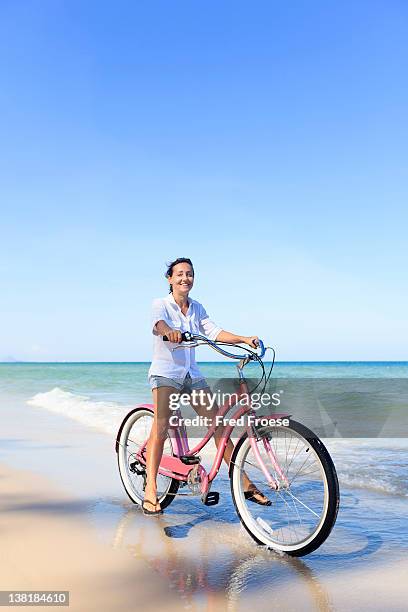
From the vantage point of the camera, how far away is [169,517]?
17.2ft

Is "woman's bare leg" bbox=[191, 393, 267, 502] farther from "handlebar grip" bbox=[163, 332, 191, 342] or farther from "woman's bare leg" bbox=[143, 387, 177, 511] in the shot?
"handlebar grip" bbox=[163, 332, 191, 342]

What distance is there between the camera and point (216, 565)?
13.0ft

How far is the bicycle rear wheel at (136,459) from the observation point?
216 inches

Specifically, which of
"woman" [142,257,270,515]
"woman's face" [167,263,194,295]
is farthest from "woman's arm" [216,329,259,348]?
"woman's face" [167,263,194,295]

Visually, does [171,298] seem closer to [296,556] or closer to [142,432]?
[142,432]

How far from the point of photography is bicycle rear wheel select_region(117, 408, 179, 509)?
5.50 metres

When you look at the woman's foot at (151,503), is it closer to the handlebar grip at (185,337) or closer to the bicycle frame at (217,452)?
the bicycle frame at (217,452)

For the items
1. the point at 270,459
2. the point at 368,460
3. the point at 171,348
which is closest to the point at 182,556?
the point at 270,459

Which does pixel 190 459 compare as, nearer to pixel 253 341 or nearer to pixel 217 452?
pixel 217 452

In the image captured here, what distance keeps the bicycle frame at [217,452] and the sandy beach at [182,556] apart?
0.39 meters

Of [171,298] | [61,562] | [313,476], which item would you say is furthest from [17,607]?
[313,476]

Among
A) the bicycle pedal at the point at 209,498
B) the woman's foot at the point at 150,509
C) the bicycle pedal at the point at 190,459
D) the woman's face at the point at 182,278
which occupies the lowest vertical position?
the woman's foot at the point at 150,509

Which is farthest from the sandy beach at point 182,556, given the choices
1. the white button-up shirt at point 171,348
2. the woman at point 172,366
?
the white button-up shirt at point 171,348

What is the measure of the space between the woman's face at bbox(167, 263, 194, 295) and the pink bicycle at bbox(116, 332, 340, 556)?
0.42 meters
